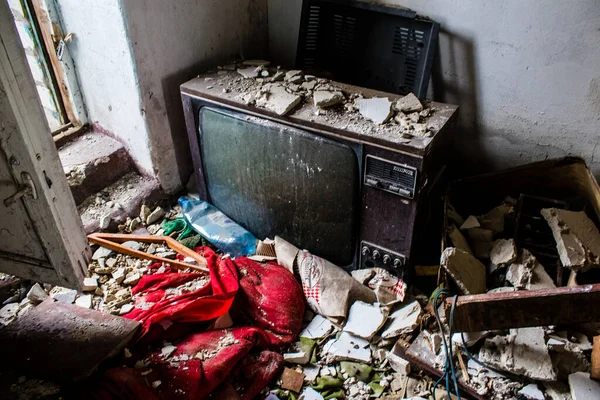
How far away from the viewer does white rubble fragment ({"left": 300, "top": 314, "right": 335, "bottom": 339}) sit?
2031 mm

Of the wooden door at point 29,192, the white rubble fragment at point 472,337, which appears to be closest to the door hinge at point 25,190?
the wooden door at point 29,192

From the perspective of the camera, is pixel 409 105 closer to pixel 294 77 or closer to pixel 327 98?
pixel 327 98

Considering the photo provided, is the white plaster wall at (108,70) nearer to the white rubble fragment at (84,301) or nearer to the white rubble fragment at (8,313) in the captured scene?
the white rubble fragment at (84,301)

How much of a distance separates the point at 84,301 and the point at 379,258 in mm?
1301

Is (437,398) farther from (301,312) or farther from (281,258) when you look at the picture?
(281,258)

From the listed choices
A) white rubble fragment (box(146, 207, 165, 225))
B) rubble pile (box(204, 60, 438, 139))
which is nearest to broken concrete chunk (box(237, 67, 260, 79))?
rubble pile (box(204, 60, 438, 139))

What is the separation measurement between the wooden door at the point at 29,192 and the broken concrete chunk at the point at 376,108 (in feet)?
3.75

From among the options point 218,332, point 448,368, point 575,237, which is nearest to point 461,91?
point 575,237

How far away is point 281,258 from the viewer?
222 cm

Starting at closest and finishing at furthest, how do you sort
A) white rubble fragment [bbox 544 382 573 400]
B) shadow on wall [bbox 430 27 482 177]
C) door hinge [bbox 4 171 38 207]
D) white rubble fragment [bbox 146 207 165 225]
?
door hinge [bbox 4 171 38 207], white rubble fragment [bbox 544 382 573 400], shadow on wall [bbox 430 27 482 177], white rubble fragment [bbox 146 207 165 225]

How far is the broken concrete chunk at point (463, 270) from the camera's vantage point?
1886mm

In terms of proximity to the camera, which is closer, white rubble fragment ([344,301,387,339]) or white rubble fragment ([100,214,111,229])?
white rubble fragment ([344,301,387,339])

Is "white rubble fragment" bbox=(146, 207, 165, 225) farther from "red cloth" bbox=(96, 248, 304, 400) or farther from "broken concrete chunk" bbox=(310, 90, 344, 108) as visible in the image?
"broken concrete chunk" bbox=(310, 90, 344, 108)

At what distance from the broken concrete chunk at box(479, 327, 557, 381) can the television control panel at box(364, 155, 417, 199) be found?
0.62 meters
